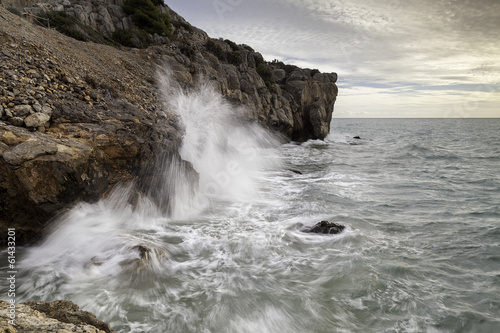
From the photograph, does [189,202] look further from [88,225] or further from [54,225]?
[54,225]

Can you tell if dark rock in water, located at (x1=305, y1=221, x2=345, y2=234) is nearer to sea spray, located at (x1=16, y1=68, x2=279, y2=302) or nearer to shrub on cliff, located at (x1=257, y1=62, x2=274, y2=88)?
sea spray, located at (x1=16, y1=68, x2=279, y2=302)

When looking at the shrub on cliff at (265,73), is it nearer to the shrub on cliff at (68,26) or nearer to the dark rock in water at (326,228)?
the shrub on cliff at (68,26)

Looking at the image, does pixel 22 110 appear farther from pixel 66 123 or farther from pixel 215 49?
pixel 215 49

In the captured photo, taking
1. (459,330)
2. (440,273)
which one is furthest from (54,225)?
(440,273)

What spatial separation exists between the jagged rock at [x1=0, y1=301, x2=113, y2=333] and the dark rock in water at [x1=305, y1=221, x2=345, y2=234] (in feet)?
22.9

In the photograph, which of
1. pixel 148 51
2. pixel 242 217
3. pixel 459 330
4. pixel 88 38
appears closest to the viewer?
pixel 459 330

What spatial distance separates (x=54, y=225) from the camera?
663 centimetres

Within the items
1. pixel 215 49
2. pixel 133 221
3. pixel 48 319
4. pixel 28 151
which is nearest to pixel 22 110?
pixel 28 151

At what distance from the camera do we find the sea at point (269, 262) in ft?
16.6

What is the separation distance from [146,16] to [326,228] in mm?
25972

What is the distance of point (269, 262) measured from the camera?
695cm

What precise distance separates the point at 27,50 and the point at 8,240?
671 centimetres

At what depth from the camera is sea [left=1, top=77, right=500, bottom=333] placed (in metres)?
5.06

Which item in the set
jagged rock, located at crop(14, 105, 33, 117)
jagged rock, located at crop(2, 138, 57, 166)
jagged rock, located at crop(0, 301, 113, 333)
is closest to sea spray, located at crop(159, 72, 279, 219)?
jagged rock, located at crop(2, 138, 57, 166)
